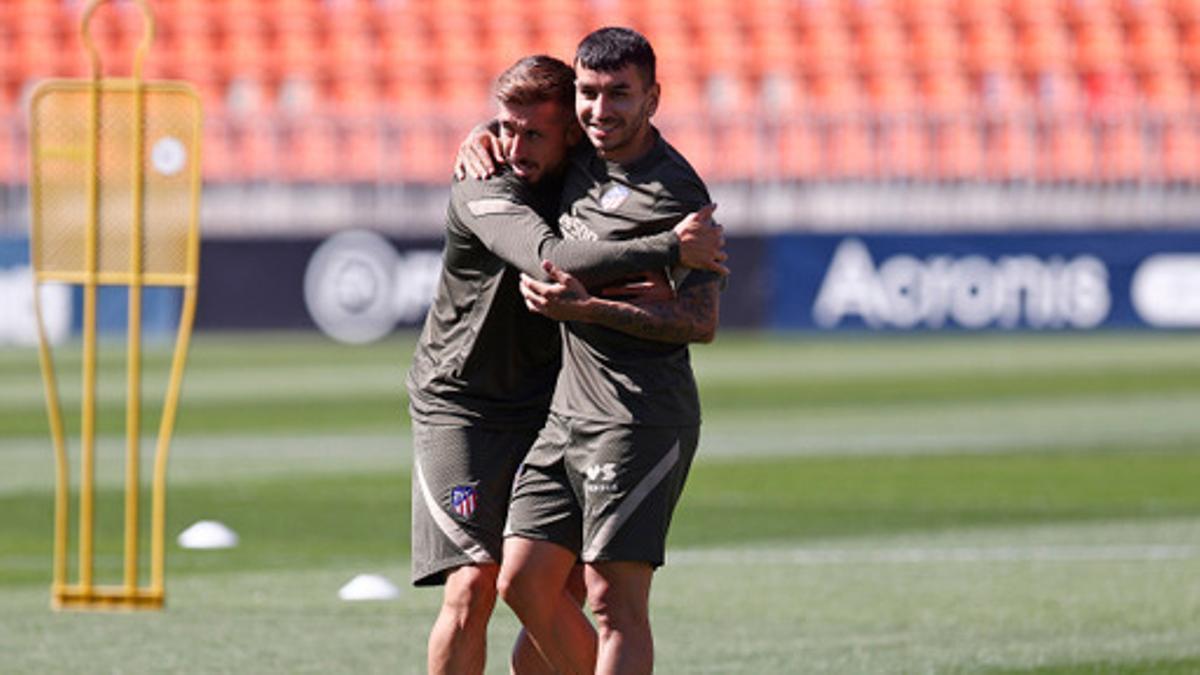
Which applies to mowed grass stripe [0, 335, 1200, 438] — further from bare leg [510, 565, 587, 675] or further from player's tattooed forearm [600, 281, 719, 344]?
player's tattooed forearm [600, 281, 719, 344]

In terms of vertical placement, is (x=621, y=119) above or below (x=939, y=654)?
above

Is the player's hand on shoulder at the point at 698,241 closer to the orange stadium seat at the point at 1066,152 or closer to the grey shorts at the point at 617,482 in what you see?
the grey shorts at the point at 617,482

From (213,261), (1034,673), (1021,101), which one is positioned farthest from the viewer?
(1021,101)

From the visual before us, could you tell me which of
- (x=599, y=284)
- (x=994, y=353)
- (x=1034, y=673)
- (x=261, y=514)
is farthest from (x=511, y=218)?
(x=994, y=353)

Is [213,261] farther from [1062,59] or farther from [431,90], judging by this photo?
[1062,59]

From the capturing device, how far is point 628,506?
576 centimetres

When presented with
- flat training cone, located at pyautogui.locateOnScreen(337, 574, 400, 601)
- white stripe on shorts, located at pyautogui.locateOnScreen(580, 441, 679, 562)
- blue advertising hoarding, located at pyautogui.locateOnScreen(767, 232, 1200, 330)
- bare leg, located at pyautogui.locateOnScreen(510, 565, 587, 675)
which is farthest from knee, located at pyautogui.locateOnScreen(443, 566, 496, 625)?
blue advertising hoarding, located at pyautogui.locateOnScreen(767, 232, 1200, 330)

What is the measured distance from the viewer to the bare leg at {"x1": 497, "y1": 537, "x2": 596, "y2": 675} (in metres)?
5.97

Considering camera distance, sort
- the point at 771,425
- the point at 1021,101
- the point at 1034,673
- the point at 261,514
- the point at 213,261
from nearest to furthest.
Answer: the point at 1034,673, the point at 261,514, the point at 771,425, the point at 213,261, the point at 1021,101

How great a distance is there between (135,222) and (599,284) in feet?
10.7

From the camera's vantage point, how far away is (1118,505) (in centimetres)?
1226

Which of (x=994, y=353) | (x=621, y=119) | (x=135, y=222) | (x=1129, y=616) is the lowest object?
(x=994, y=353)

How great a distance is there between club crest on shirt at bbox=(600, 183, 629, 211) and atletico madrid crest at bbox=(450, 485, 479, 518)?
878 millimetres

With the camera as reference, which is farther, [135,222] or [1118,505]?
[1118,505]
